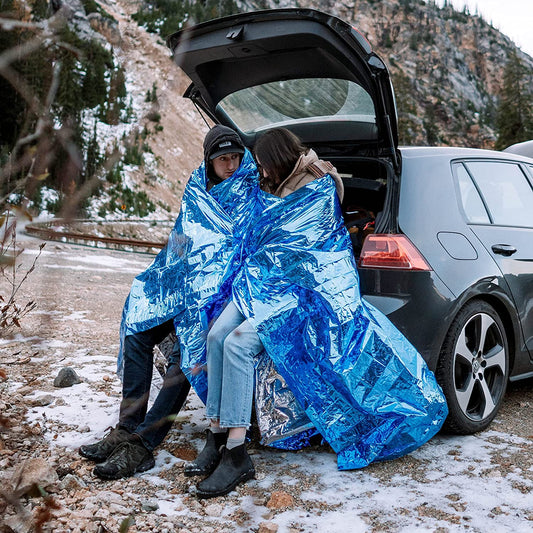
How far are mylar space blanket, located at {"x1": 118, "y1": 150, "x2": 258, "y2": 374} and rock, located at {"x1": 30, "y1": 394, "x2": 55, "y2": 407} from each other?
2.05 ft

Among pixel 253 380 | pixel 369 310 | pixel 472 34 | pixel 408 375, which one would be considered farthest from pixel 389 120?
pixel 472 34

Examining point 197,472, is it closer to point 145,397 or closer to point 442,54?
point 145,397

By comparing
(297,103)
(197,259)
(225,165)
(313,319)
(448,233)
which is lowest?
(313,319)

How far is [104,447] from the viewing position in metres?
2.71

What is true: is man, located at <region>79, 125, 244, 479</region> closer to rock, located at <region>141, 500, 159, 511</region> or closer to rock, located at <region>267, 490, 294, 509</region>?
rock, located at <region>141, 500, 159, 511</region>

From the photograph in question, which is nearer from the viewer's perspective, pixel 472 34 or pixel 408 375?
pixel 408 375

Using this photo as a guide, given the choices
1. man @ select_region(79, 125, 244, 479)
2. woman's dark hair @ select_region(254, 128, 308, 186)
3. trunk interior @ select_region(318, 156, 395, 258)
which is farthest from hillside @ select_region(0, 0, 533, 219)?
trunk interior @ select_region(318, 156, 395, 258)

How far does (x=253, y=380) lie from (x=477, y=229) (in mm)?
1487

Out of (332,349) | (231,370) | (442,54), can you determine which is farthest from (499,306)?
(442,54)

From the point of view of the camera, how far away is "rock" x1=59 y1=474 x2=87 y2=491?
2.41 metres

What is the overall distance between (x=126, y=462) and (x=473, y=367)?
1824 mm

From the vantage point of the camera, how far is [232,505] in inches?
93.3

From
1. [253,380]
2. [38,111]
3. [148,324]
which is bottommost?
[253,380]

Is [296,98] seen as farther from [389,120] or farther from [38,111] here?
[38,111]
